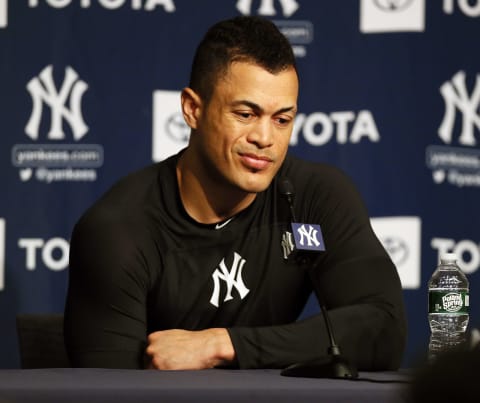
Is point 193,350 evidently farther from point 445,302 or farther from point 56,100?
point 56,100

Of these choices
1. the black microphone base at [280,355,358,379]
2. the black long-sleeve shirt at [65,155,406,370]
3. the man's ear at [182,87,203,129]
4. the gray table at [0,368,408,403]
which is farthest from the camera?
the man's ear at [182,87,203,129]

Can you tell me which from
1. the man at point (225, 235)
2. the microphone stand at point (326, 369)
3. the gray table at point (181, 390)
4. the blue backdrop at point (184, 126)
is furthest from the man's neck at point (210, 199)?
the blue backdrop at point (184, 126)

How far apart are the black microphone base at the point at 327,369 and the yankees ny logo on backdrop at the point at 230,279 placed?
2.40 ft

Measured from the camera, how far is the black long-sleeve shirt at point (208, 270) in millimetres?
2062

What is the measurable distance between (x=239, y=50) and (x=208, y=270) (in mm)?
576

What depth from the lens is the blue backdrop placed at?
358cm

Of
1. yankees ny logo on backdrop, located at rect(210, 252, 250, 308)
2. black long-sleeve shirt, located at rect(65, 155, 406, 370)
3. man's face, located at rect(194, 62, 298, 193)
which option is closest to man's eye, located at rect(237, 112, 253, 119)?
man's face, located at rect(194, 62, 298, 193)

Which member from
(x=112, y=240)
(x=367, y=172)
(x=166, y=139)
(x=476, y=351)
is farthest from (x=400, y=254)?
(x=476, y=351)

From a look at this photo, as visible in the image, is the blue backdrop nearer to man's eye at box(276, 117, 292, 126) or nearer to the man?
the man

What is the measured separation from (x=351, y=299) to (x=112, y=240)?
0.61m

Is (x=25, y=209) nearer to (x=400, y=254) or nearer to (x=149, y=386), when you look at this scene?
(x=400, y=254)

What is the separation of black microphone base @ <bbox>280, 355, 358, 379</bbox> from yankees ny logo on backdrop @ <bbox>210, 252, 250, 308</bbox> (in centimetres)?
73

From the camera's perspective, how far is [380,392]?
1.26 metres

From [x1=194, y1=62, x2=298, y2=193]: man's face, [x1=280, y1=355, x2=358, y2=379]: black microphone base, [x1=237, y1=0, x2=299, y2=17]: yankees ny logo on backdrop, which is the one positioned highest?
[x1=237, y1=0, x2=299, y2=17]: yankees ny logo on backdrop
